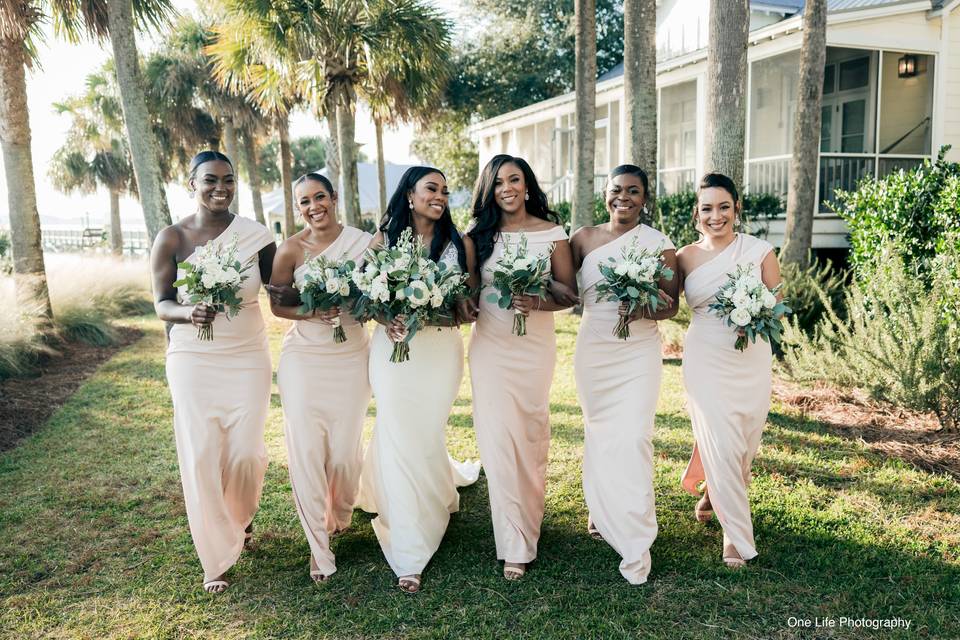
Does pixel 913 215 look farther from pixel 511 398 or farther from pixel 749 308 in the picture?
pixel 511 398

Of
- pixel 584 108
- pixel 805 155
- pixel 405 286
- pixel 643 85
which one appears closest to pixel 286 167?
pixel 584 108

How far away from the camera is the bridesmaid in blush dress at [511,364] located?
4.50 m

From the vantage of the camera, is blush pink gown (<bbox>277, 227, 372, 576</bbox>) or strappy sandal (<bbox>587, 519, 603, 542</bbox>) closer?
blush pink gown (<bbox>277, 227, 372, 576</bbox>)

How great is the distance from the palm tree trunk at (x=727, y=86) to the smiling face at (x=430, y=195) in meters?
3.88

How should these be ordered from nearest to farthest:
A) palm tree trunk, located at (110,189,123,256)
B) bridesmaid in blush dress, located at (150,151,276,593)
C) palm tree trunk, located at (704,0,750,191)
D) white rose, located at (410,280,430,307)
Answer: white rose, located at (410,280,430,307)
bridesmaid in blush dress, located at (150,151,276,593)
palm tree trunk, located at (704,0,750,191)
palm tree trunk, located at (110,189,123,256)

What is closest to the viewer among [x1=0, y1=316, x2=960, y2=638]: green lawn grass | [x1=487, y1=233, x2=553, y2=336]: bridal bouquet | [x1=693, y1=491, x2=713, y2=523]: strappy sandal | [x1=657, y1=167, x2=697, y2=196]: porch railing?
[x1=0, y1=316, x2=960, y2=638]: green lawn grass

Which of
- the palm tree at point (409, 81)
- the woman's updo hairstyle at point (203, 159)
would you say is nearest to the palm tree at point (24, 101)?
the palm tree at point (409, 81)

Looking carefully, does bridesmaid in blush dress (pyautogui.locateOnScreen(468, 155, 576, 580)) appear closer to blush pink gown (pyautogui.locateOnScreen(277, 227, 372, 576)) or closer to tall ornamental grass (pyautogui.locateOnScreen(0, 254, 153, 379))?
blush pink gown (pyautogui.locateOnScreen(277, 227, 372, 576))

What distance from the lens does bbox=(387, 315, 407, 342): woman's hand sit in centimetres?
414

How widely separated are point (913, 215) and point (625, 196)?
209 inches

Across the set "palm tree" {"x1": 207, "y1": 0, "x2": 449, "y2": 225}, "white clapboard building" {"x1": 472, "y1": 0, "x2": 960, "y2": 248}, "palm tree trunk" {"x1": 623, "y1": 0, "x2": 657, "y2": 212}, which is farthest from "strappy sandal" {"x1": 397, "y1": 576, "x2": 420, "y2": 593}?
"palm tree" {"x1": 207, "y1": 0, "x2": 449, "y2": 225}

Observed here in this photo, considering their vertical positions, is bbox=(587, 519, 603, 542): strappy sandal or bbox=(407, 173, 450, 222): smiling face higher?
bbox=(407, 173, 450, 222): smiling face

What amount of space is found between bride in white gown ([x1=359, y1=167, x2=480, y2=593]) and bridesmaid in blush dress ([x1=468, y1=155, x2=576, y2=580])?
186mm

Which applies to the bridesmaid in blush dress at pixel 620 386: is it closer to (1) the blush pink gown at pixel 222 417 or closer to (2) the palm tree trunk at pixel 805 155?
(1) the blush pink gown at pixel 222 417
